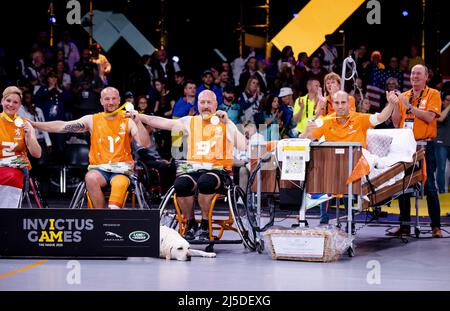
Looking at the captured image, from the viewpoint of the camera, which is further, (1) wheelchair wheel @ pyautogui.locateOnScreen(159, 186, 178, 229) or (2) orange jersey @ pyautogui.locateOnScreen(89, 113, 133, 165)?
(2) orange jersey @ pyautogui.locateOnScreen(89, 113, 133, 165)

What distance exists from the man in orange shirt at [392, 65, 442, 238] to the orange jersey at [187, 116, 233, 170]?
2.04m

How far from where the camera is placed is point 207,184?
7.79 metres

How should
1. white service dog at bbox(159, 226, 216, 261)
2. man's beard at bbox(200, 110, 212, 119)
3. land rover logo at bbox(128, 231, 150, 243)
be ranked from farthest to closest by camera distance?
man's beard at bbox(200, 110, 212, 119)
white service dog at bbox(159, 226, 216, 261)
land rover logo at bbox(128, 231, 150, 243)

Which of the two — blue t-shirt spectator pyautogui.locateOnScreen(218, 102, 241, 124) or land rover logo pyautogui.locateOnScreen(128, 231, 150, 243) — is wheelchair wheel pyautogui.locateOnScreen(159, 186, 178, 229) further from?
blue t-shirt spectator pyautogui.locateOnScreen(218, 102, 241, 124)

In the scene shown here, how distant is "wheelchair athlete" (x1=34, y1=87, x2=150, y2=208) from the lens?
802 centimetres

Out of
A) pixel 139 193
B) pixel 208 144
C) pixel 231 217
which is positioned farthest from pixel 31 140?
pixel 231 217

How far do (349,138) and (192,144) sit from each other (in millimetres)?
1611

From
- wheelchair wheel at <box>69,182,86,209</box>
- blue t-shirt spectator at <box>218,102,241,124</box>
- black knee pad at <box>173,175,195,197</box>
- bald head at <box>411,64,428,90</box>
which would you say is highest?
Answer: bald head at <box>411,64,428,90</box>

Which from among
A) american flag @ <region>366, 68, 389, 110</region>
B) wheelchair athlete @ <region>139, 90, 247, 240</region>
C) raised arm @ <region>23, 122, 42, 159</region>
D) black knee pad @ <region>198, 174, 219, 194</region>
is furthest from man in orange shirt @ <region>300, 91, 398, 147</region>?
american flag @ <region>366, 68, 389, 110</region>

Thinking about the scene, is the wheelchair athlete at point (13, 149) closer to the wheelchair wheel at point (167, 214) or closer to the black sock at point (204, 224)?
the wheelchair wheel at point (167, 214)

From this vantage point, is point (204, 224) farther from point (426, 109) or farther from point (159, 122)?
point (426, 109)

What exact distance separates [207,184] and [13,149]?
2003 millimetres
